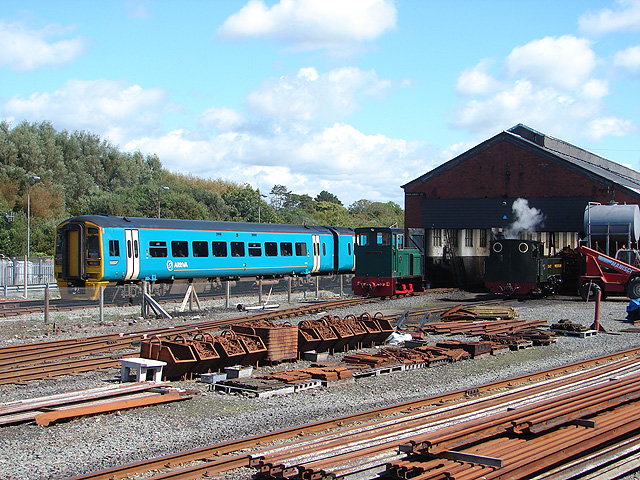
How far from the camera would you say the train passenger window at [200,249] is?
2659cm

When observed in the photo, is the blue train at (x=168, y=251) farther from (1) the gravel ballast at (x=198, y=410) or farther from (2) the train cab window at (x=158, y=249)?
(1) the gravel ballast at (x=198, y=410)

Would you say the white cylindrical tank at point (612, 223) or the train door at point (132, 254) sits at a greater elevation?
the white cylindrical tank at point (612, 223)

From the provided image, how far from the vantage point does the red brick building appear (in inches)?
1313

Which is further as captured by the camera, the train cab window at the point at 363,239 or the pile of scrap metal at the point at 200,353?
the train cab window at the point at 363,239

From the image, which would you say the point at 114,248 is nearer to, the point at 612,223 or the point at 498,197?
the point at 498,197

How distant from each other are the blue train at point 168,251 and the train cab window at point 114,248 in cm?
3

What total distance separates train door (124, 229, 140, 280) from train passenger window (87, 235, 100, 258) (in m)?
1.06

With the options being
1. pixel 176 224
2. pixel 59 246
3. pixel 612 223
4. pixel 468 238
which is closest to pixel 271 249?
pixel 176 224

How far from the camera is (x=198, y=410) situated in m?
10.4

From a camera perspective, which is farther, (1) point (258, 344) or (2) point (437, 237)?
(2) point (437, 237)

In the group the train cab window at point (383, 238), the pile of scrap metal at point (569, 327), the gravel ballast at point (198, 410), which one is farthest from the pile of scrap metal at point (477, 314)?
the train cab window at point (383, 238)

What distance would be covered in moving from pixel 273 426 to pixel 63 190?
191ft

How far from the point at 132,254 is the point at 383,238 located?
10.4m

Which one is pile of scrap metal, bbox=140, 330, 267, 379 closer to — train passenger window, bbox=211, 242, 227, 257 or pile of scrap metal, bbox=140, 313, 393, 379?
pile of scrap metal, bbox=140, 313, 393, 379
